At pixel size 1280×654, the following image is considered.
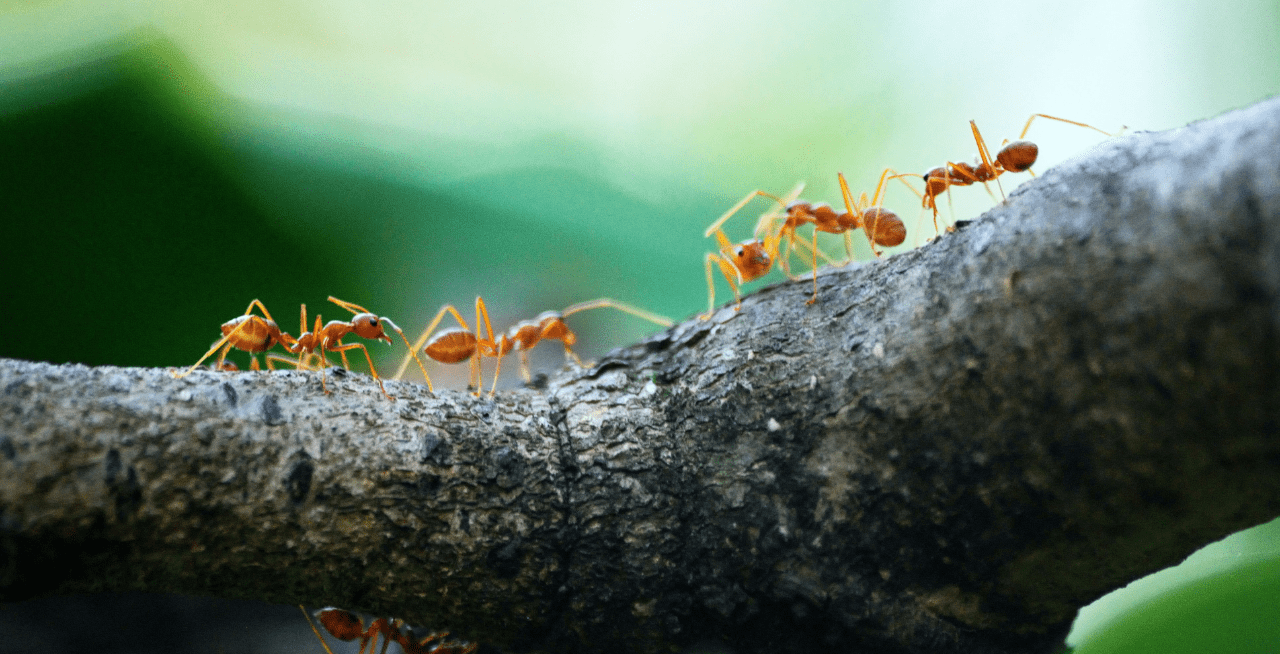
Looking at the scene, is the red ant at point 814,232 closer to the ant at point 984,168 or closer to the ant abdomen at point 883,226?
the ant abdomen at point 883,226

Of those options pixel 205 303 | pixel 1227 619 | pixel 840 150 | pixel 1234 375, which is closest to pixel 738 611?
pixel 1234 375

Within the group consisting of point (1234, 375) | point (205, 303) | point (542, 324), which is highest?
point (205, 303)

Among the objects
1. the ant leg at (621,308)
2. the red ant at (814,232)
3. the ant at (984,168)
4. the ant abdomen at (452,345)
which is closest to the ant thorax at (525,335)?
the ant leg at (621,308)

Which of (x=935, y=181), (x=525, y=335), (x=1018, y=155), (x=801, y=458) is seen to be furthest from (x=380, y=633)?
(x=1018, y=155)

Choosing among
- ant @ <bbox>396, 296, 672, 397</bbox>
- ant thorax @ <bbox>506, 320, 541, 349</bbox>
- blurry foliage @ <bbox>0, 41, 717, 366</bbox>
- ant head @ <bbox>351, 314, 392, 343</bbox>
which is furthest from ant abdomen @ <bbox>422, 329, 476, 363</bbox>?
blurry foliage @ <bbox>0, 41, 717, 366</bbox>

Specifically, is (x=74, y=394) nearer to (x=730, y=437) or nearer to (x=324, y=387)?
(x=324, y=387)

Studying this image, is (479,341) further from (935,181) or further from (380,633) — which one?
(935,181)

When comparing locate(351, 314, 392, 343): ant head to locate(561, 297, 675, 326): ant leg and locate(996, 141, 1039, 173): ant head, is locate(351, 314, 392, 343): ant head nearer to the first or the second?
locate(561, 297, 675, 326): ant leg
